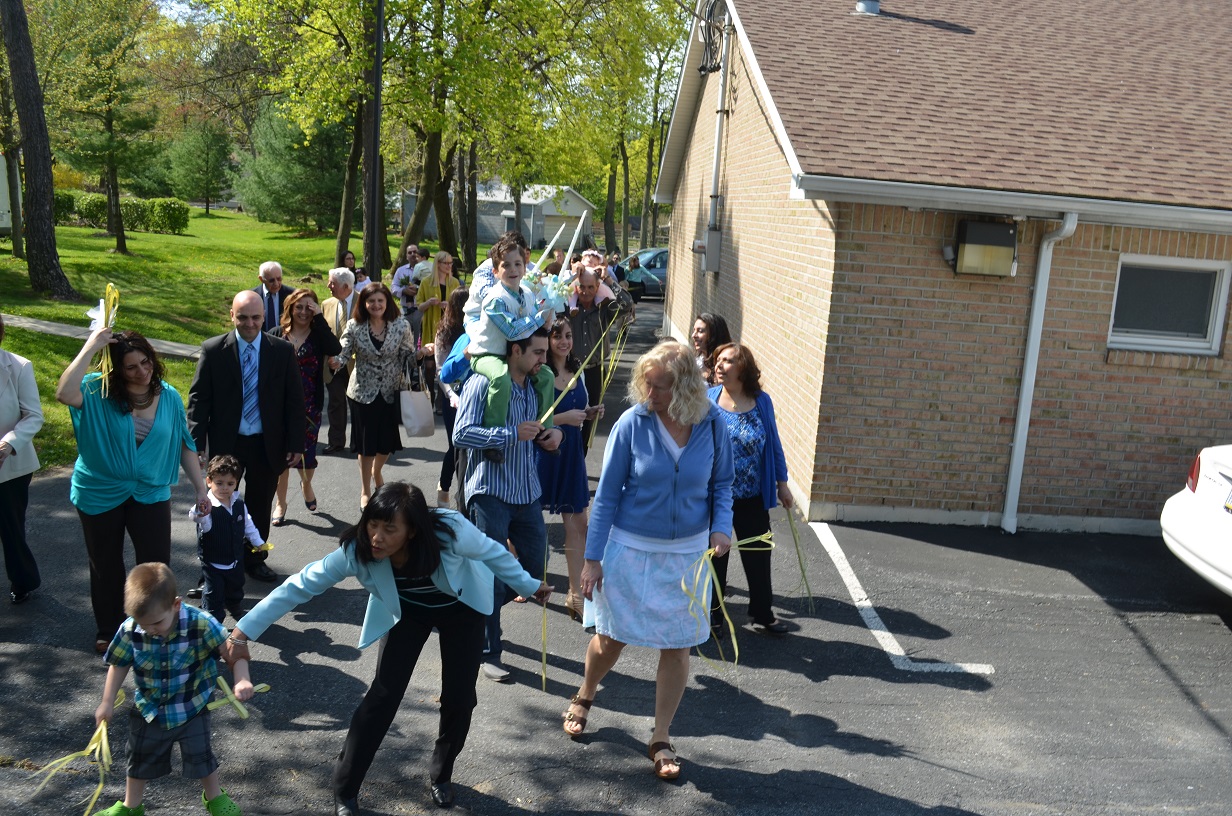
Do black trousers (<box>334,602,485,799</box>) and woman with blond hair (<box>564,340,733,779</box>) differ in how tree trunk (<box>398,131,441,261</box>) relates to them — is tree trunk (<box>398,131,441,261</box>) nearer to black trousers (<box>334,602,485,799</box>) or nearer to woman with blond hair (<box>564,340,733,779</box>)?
woman with blond hair (<box>564,340,733,779</box>)

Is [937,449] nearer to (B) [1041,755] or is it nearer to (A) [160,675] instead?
(B) [1041,755]

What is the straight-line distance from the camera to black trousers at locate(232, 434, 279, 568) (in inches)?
255

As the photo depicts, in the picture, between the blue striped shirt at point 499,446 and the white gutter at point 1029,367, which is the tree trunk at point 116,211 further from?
the blue striped shirt at point 499,446

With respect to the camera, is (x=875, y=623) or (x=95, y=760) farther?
Answer: (x=875, y=623)

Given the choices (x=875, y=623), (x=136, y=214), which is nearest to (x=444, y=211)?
Answer: (x=136, y=214)

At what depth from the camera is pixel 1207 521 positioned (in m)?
6.47

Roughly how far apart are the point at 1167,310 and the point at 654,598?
5980 millimetres

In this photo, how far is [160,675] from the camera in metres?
3.84

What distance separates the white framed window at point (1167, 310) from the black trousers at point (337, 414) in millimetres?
6662

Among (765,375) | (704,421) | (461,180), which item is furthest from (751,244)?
(461,180)

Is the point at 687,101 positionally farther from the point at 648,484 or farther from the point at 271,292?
the point at 648,484

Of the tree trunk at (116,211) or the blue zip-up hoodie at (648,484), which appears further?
the tree trunk at (116,211)

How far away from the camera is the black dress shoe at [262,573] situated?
6.68 m

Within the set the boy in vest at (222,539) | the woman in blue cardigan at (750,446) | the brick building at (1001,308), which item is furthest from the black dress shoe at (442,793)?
the brick building at (1001,308)
